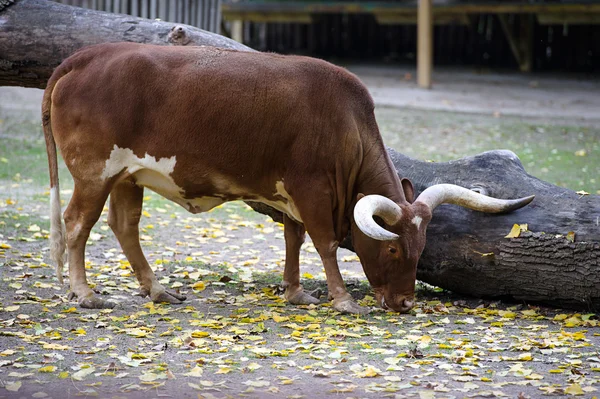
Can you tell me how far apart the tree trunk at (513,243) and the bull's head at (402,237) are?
224 mm

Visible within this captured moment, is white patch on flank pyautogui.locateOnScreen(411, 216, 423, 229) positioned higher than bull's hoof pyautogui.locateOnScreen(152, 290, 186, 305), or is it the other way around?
white patch on flank pyautogui.locateOnScreen(411, 216, 423, 229)

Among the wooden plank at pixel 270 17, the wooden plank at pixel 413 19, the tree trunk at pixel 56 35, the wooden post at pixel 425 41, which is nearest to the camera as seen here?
the tree trunk at pixel 56 35

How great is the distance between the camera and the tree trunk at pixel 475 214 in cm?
692

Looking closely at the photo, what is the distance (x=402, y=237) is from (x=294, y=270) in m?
1.03

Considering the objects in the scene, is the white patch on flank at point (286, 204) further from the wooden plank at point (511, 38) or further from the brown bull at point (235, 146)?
the wooden plank at point (511, 38)

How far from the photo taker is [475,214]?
23.9ft

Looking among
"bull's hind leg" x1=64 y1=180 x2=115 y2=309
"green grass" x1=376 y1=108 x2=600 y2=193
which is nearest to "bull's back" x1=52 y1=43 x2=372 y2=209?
"bull's hind leg" x1=64 y1=180 x2=115 y2=309

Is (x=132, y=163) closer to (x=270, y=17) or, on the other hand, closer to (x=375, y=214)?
(x=375, y=214)

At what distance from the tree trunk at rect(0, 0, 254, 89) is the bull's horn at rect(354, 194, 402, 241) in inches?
102

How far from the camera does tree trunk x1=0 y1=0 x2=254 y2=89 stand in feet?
27.0

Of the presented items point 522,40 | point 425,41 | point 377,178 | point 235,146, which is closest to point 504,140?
point 425,41

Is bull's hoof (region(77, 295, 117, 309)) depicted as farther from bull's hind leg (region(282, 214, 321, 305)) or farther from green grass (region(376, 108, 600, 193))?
green grass (region(376, 108, 600, 193))

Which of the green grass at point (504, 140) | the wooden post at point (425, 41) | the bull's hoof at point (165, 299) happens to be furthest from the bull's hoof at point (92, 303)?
the wooden post at point (425, 41)

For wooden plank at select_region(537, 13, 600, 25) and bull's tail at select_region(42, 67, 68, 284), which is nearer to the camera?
bull's tail at select_region(42, 67, 68, 284)
